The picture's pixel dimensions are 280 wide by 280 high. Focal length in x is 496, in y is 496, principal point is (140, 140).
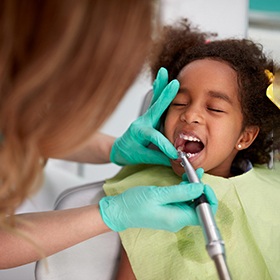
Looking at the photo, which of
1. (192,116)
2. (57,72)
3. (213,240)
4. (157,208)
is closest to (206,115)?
(192,116)

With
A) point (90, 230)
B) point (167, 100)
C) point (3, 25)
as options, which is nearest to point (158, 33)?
point (3, 25)

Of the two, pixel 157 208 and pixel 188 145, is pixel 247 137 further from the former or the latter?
pixel 157 208

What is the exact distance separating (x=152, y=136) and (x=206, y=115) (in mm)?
157

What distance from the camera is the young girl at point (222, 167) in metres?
1.30

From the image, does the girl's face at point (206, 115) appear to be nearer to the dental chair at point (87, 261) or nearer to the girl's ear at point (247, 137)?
the girl's ear at point (247, 137)

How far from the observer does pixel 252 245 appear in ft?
4.33

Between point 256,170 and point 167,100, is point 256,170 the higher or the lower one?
the lower one

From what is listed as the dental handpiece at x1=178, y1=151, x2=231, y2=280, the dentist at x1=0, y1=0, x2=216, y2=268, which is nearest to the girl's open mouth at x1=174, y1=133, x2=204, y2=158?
the dental handpiece at x1=178, y1=151, x2=231, y2=280

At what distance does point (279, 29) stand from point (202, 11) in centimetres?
41

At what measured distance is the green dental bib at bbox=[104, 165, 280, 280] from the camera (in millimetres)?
1287

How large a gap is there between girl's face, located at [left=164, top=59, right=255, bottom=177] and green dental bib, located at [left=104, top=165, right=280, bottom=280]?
0.25ft

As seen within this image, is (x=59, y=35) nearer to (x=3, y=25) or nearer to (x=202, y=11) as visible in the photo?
(x=3, y=25)

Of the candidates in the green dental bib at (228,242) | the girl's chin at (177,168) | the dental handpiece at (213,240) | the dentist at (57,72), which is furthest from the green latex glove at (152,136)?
the dentist at (57,72)

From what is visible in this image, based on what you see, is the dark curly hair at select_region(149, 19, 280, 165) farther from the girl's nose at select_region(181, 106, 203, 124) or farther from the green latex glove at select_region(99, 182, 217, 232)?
the green latex glove at select_region(99, 182, 217, 232)
